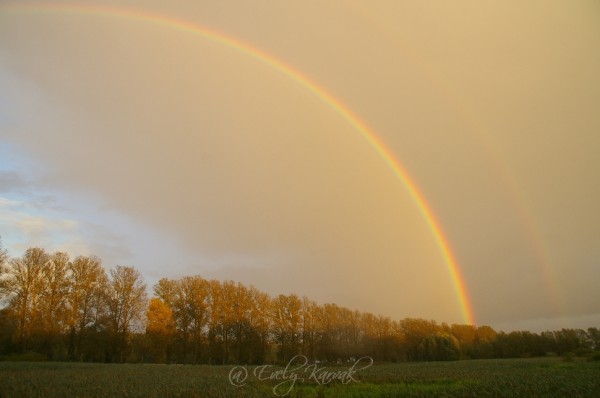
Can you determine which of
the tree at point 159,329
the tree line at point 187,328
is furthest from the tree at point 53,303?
the tree at point 159,329

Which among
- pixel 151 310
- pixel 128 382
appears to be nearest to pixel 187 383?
pixel 128 382

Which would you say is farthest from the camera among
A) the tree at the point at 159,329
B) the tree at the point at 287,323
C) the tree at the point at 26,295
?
the tree at the point at 287,323

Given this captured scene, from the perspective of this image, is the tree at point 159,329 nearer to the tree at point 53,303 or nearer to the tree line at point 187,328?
the tree line at point 187,328

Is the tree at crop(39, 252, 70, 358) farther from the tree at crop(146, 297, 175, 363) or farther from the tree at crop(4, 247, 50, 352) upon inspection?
the tree at crop(146, 297, 175, 363)

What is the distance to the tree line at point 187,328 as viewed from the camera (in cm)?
5019

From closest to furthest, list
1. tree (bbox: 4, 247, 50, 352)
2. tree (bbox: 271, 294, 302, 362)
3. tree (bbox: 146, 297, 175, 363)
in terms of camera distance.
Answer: tree (bbox: 4, 247, 50, 352), tree (bbox: 146, 297, 175, 363), tree (bbox: 271, 294, 302, 362)

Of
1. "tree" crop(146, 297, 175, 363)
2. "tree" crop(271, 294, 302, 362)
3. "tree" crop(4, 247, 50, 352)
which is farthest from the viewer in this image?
"tree" crop(271, 294, 302, 362)

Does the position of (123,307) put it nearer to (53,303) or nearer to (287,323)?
(53,303)

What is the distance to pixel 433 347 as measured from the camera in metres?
89.1

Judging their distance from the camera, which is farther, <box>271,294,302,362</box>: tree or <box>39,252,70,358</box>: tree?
<box>271,294,302,362</box>: tree

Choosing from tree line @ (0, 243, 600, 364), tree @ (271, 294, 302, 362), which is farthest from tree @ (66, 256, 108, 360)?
tree @ (271, 294, 302, 362)

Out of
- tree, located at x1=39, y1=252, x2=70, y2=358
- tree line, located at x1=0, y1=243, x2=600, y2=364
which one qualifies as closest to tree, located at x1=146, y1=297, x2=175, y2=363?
tree line, located at x1=0, y1=243, x2=600, y2=364

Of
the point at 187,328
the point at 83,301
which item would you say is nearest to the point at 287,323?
the point at 187,328

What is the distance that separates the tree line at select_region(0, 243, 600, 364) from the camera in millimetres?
50188
